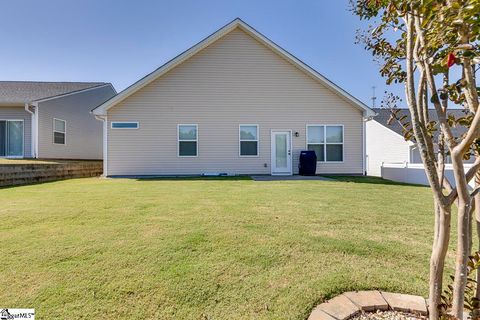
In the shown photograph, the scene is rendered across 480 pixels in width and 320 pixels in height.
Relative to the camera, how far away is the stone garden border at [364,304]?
6.78ft

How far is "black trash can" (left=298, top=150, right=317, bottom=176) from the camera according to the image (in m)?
12.1

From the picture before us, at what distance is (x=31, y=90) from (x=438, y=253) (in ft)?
65.7

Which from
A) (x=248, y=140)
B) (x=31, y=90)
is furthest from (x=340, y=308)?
(x=31, y=90)

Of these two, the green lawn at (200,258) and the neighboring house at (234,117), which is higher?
the neighboring house at (234,117)

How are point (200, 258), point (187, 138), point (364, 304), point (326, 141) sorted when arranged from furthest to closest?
point (326, 141)
point (187, 138)
point (200, 258)
point (364, 304)

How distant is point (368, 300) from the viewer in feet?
7.34

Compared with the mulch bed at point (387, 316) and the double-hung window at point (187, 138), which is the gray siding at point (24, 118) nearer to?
the double-hung window at point (187, 138)

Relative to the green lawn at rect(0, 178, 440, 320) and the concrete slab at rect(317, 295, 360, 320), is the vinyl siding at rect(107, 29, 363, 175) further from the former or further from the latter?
the concrete slab at rect(317, 295, 360, 320)

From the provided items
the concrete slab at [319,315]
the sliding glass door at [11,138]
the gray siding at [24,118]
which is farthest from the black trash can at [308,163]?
the sliding glass door at [11,138]

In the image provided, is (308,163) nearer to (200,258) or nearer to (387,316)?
(200,258)

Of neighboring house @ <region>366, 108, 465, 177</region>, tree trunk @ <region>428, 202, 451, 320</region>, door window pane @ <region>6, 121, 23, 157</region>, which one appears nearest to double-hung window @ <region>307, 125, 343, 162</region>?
neighboring house @ <region>366, 108, 465, 177</region>

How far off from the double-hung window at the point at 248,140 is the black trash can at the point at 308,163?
7.07 ft

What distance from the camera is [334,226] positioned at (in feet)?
13.9

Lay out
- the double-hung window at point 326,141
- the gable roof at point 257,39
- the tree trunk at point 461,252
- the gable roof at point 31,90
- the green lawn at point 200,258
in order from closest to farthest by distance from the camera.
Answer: the tree trunk at point 461,252 < the green lawn at point 200,258 < the gable roof at point 257,39 < the double-hung window at point 326,141 < the gable roof at point 31,90
